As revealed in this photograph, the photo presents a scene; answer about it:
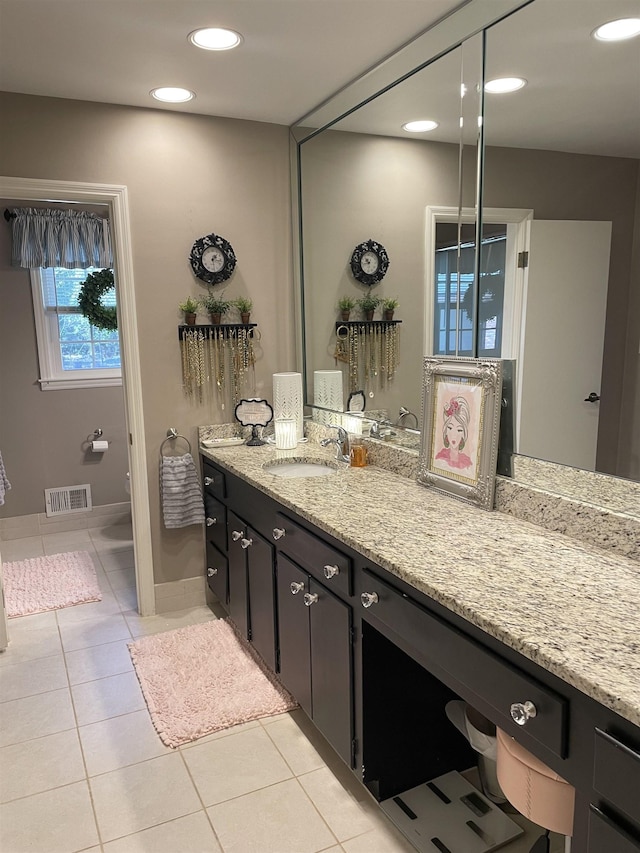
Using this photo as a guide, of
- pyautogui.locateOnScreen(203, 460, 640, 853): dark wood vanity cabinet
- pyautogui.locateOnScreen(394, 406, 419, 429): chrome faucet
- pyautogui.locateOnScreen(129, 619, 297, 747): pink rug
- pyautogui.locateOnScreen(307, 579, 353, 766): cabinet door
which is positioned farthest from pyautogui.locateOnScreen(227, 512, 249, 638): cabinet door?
pyautogui.locateOnScreen(394, 406, 419, 429): chrome faucet

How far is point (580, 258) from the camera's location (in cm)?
172

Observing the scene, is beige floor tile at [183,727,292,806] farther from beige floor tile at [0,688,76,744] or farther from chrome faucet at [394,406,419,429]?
chrome faucet at [394,406,419,429]

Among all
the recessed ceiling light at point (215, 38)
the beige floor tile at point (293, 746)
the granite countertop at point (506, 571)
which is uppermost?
the recessed ceiling light at point (215, 38)

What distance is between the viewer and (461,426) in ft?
6.88

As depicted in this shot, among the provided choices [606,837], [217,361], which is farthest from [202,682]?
[606,837]

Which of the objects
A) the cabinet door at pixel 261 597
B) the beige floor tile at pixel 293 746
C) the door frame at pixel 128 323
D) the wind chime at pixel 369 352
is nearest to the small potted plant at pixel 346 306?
the wind chime at pixel 369 352

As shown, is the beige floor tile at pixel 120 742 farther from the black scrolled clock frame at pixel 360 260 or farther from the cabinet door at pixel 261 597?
the black scrolled clock frame at pixel 360 260

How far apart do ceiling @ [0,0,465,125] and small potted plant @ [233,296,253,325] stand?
874mm

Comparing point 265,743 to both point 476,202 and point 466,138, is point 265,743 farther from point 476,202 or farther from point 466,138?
point 466,138

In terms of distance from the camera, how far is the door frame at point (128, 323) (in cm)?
274

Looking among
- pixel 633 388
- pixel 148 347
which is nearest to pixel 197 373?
pixel 148 347

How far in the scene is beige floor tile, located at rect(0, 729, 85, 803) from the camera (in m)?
2.05

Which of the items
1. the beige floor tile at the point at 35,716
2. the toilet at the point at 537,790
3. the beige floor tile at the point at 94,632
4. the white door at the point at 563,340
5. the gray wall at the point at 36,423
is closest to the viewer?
the toilet at the point at 537,790

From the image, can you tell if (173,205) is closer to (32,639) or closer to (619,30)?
(619,30)
